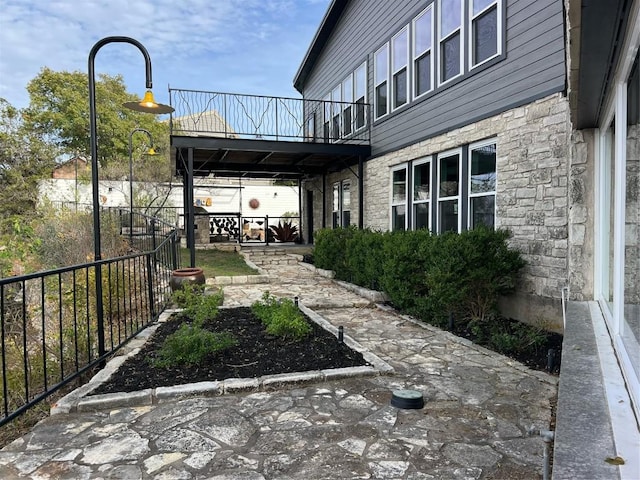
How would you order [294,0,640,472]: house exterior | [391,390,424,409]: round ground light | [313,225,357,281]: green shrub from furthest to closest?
1. [313,225,357,281]: green shrub
2. [391,390,424,409]: round ground light
3. [294,0,640,472]: house exterior

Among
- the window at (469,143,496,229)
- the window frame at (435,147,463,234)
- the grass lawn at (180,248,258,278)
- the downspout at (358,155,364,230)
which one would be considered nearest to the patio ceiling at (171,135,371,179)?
the downspout at (358,155,364,230)

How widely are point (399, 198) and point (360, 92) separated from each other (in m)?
3.47

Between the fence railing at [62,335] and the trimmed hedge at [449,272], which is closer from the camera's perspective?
the fence railing at [62,335]

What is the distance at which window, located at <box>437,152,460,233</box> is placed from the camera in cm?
711

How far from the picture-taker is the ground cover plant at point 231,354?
364cm

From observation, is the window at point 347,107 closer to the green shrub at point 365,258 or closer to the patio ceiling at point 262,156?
the patio ceiling at point 262,156

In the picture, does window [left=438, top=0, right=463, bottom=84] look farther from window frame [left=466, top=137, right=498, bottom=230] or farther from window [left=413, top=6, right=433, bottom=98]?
window frame [left=466, top=137, right=498, bottom=230]

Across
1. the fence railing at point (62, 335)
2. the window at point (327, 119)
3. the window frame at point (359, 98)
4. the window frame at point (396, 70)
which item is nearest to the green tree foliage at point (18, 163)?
the window at point (327, 119)

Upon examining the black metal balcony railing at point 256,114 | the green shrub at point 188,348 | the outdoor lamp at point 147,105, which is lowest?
the green shrub at point 188,348

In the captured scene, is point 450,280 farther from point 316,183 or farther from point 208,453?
point 316,183

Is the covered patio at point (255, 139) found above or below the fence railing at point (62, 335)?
above

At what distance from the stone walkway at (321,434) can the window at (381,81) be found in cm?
715

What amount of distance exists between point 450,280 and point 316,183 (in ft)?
33.8

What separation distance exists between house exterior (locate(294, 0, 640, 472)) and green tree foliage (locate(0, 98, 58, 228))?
1657cm
